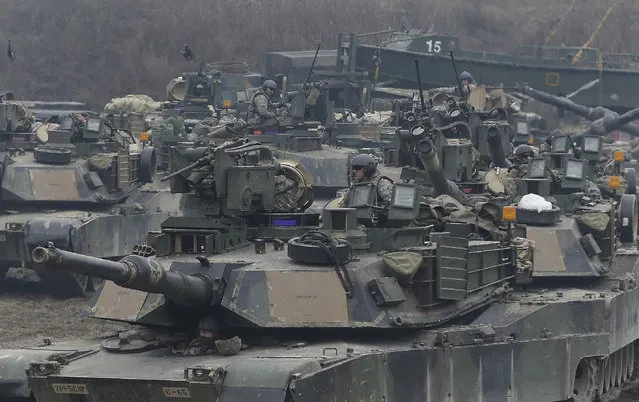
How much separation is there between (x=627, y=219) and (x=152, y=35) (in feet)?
158

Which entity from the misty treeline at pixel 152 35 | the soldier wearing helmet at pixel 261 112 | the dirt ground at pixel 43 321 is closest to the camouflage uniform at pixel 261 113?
the soldier wearing helmet at pixel 261 112

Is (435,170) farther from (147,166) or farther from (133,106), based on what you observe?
(133,106)

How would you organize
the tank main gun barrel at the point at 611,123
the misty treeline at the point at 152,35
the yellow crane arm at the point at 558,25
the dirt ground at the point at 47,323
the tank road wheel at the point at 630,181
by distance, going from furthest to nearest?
the yellow crane arm at the point at 558,25, the misty treeline at the point at 152,35, the tank main gun barrel at the point at 611,123, the tank road wheel at the point at 630,181, the dirt ground at the point at 47,323

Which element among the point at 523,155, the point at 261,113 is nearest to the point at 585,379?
the point at 523,155

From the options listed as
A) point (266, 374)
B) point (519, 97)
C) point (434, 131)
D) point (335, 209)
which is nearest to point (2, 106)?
point (434, 131)

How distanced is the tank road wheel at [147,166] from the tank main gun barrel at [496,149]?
673 cm

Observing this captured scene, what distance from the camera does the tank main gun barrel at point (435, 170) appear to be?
2519cm

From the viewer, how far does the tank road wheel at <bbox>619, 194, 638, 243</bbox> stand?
27.8m

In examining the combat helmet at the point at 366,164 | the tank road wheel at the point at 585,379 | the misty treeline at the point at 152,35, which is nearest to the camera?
the combat helmet at the point at 366,164

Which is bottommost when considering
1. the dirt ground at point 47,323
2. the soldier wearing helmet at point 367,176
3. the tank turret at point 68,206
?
the dirt ground at point 47,323

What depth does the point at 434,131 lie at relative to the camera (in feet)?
98.5

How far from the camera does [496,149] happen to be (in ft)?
109

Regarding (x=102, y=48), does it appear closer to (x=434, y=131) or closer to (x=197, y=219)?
(x=434, y=131)

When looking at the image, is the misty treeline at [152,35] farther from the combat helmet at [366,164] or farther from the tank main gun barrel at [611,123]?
the combat helmet at [366,164]
